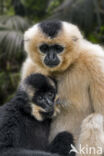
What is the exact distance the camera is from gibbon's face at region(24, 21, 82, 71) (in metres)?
5.32

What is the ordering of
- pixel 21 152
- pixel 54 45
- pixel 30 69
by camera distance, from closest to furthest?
pixel 21 152, pixel 54 45, pixel 30 69

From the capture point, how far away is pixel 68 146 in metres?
4.98

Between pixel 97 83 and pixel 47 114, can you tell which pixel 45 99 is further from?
pixel 97 83

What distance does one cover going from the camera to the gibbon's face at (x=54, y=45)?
210 inches

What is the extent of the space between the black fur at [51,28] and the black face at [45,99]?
0.92 meters

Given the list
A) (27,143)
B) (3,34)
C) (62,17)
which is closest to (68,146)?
(27,143)

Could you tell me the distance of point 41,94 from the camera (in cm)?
525

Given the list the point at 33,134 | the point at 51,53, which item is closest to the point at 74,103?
the point at 33,134

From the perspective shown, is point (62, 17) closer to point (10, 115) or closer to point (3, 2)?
point (3, 2)

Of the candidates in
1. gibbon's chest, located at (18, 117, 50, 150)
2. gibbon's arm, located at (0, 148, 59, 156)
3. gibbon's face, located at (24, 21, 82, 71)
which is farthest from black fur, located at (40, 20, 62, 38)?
gibbon's arm, located at (0, 148, 59, 156)

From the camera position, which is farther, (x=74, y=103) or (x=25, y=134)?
(x=74, y=103)

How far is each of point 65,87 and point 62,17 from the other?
576cm

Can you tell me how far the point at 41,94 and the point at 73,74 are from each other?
61cm

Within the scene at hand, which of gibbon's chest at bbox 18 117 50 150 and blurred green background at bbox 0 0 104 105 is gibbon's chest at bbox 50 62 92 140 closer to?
gibbon's chest at bbox 18 117 50 150
